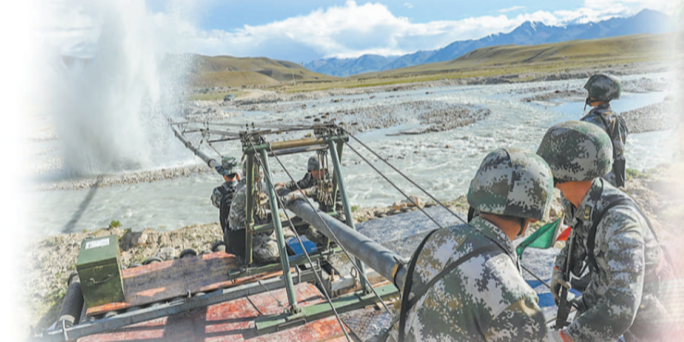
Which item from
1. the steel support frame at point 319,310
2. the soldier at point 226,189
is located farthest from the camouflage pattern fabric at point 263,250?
the steel support frame at point 319,310

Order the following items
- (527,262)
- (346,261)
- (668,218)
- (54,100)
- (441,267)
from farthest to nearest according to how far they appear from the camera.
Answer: (54,100) → (668,218) → (346,261) → (527,262) → (441,267)

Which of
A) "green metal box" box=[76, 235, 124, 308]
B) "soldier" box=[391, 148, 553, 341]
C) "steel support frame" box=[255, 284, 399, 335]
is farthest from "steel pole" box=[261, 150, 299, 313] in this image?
"soldier" box=[391, 148, 553, 341]

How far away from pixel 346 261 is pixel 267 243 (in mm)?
1285

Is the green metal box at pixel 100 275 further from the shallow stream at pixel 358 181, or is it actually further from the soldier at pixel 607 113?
the shallow stream at pixel 358 181

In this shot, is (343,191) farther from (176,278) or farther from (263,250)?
(176,278)

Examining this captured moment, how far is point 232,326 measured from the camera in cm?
578

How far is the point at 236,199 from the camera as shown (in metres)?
6.77

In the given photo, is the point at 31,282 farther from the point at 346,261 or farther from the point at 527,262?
the point at 527,262

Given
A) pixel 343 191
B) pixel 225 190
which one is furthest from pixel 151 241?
pixel 343 191

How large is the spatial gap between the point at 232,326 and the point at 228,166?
117 inches

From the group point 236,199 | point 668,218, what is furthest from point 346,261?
point 668,218

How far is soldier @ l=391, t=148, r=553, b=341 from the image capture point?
213cm

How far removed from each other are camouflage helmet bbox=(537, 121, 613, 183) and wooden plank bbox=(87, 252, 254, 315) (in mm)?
4727

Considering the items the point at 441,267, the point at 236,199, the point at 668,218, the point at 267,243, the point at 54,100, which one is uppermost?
the point at 54,100
